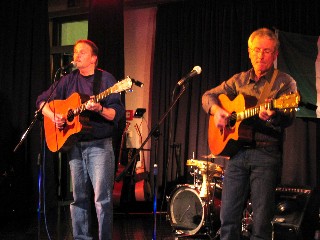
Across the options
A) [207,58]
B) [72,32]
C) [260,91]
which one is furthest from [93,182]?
[72,32]

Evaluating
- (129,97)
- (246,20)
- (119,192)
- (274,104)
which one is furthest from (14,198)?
(274,104)

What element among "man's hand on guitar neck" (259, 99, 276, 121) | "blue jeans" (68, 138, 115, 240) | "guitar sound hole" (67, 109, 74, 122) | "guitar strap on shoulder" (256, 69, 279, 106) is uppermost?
"guitar strap on shoulder" (256, 69, 279, 106)

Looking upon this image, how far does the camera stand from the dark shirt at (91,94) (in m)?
4.14

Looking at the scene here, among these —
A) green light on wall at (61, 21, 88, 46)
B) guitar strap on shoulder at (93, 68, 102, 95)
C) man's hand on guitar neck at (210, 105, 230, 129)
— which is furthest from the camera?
green light on wall at (61, 21, 88, 46)

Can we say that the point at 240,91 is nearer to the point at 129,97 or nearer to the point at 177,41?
the point at 177,41

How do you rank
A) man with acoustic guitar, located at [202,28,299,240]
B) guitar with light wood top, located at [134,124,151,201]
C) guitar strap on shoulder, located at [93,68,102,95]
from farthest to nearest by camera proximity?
guitar with light wood top, located at [134,124,151,201] → guitar strap on shoulder, located at [93,68,102,95] → man with acoustic guitar, located at [202,28,299,240]

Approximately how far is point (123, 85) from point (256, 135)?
1.28 m

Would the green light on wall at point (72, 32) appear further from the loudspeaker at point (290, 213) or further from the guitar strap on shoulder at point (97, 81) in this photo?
the loudspeaker at point (290, 213)

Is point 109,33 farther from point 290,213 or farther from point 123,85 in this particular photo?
point 290,213

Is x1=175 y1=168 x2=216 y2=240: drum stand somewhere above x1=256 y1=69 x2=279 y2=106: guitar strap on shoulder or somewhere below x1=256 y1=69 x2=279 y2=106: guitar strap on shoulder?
below

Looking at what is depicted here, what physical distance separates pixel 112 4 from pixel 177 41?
1360 mm

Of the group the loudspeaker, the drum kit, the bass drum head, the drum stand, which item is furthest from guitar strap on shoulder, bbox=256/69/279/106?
the bass drum head

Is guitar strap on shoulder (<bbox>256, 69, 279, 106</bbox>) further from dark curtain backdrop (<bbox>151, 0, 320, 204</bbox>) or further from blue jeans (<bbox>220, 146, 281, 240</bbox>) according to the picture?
dark curtain backdrop (<bbox>151, 0, 320, 204</bbox>)

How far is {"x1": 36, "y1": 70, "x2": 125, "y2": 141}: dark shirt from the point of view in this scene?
414cm
